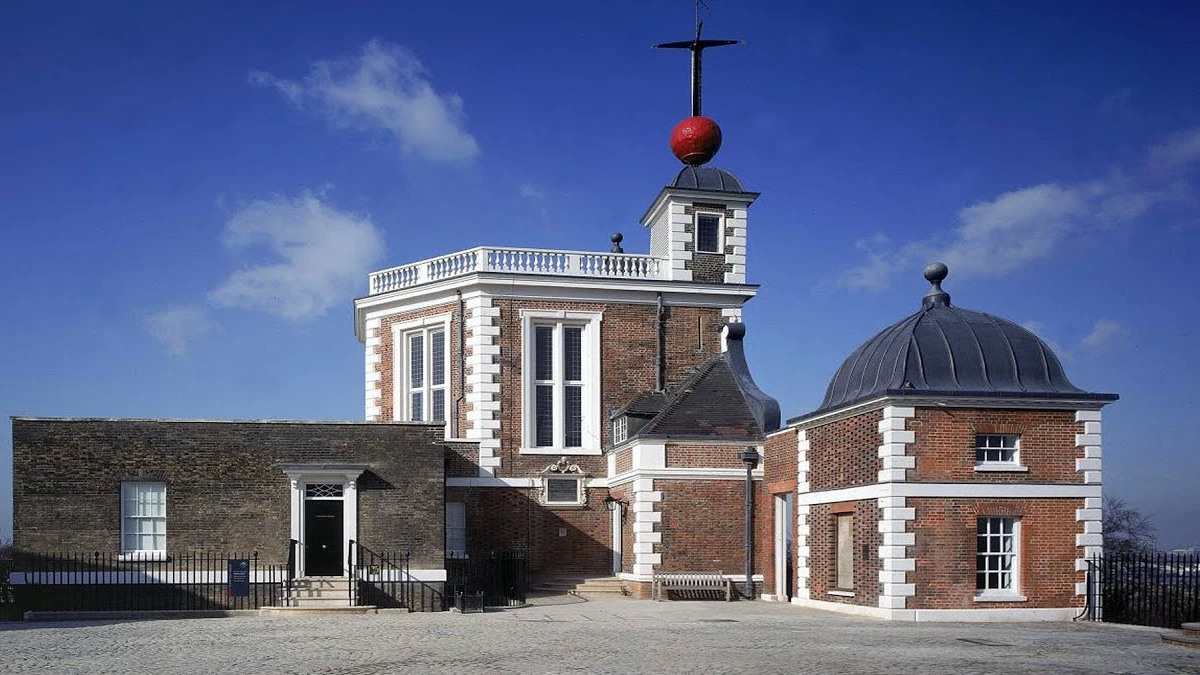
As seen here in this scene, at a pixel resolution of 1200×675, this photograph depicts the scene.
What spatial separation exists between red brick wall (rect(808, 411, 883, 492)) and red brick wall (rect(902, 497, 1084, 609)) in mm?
1290

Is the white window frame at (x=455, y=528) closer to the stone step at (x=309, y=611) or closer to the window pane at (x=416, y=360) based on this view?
the window pane at (x=416, y=360)

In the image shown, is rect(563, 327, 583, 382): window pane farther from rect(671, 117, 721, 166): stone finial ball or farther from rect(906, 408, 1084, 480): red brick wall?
rect(906, 408, 1084, 480): red brick wall

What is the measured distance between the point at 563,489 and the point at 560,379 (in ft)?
10.0

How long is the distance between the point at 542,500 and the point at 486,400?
314 cm

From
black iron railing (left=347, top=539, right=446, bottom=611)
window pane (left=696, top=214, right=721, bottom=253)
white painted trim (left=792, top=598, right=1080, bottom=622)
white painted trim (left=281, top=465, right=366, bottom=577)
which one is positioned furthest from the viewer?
window pane (left=696, top=214, right=721, bottom=253)

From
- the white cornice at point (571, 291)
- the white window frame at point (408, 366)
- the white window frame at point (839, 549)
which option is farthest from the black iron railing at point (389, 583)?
the white cornice at point (571, 291)

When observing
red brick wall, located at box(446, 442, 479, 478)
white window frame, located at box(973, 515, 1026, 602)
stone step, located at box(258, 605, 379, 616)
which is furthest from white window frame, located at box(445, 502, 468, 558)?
white window frame, located at box(973, 515, 1026, 602)

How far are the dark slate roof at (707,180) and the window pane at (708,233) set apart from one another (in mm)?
853

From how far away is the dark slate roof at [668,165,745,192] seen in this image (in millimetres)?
36188

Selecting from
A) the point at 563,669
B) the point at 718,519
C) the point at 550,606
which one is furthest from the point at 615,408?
the point at 563,669

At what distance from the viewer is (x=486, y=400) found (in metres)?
34.2

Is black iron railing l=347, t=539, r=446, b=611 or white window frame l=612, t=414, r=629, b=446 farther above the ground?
white window frame l=612, t=414, r=629, b=446

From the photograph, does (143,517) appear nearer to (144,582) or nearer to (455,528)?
(144,582)

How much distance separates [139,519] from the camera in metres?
27.4
